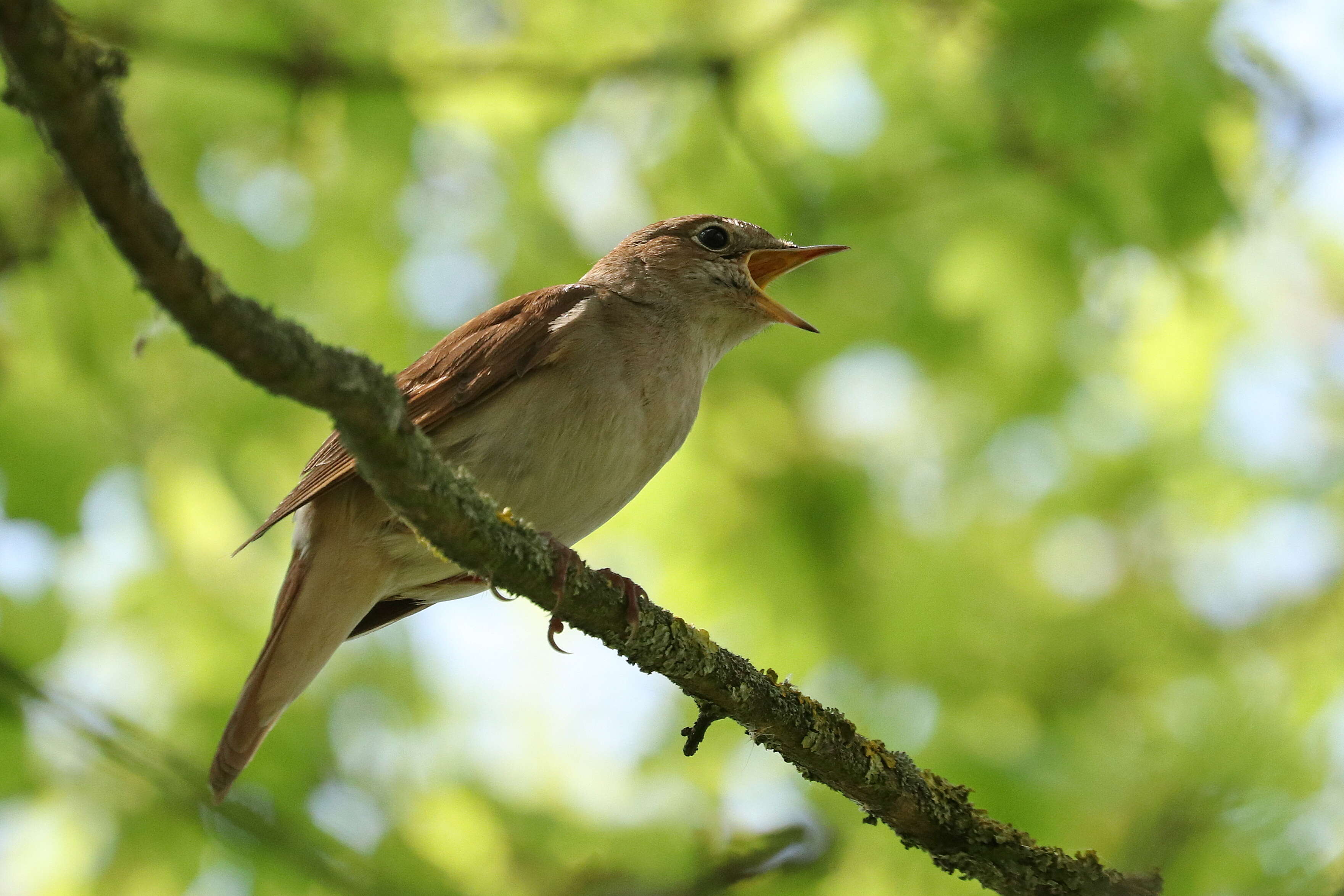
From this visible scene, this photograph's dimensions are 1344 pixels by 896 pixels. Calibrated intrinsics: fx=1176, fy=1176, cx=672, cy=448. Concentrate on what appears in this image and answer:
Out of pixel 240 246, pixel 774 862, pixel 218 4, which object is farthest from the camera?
pixel 240 246

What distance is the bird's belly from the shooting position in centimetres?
395

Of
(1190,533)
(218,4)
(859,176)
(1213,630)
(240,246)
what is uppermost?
(1190,533)

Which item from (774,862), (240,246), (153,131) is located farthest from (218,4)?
(774,862)

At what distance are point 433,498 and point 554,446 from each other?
1430 mm

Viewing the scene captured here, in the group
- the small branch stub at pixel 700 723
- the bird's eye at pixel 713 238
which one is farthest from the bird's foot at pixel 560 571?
the bird's eye at pixel 713 238

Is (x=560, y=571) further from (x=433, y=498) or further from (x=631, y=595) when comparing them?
(x=433, y=498)

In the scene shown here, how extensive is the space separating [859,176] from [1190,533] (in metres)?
3.64

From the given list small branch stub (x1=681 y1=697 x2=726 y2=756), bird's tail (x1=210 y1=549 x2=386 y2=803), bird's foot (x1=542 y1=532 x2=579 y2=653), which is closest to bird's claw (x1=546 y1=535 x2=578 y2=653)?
bird's foot (x1=542 y1=532 x2=579 y2=653)

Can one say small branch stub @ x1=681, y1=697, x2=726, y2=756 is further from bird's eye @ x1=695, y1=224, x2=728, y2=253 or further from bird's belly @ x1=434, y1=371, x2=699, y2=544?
bird's eye @ x1=695, y1=224, x2=728, y2=253

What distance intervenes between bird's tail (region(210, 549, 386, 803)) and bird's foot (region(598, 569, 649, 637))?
120 centimetres

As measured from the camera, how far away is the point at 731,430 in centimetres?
661

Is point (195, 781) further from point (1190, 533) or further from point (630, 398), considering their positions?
point (1190, 533)

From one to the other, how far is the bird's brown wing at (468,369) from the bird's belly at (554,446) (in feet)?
0.21

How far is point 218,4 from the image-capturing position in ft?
17.3
